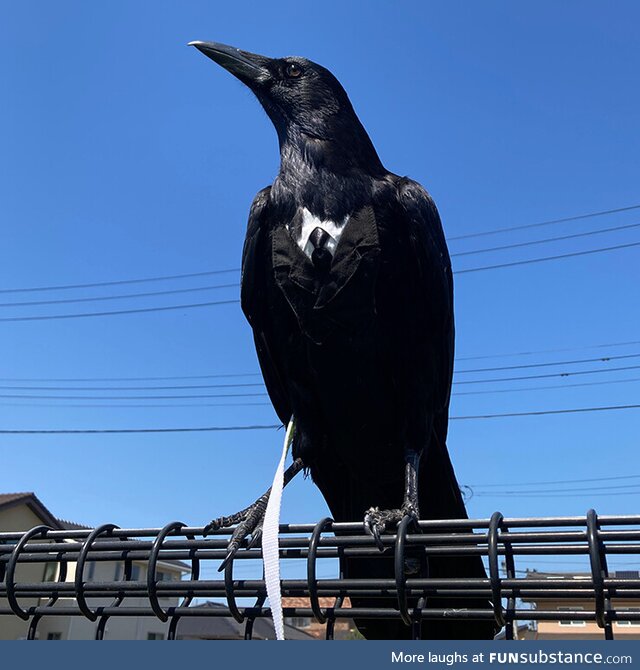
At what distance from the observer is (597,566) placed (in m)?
1.16

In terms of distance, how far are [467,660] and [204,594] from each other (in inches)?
24.0

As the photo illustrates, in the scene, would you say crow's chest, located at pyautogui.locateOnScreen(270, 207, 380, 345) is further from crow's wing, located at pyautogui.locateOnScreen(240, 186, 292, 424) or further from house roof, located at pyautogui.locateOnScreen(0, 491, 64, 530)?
house roof, located at pyautogui.locateOnScreen(0, 491, 64, 530)

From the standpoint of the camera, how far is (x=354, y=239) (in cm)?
265

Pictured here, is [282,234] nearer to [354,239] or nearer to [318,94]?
[354,239]

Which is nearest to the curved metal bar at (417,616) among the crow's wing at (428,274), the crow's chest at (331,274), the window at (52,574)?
the window at (52,574)

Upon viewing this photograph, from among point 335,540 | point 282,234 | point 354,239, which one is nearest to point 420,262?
point 354,239

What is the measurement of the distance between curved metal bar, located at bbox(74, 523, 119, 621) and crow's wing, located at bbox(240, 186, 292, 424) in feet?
5.23

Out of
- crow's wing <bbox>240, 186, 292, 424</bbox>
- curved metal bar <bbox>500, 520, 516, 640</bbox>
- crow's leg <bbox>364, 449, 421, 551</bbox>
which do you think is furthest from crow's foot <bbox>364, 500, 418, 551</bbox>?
crow's wing <bbox>240, 186, 292, 424</bbox>

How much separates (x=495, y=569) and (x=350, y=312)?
1.55 m

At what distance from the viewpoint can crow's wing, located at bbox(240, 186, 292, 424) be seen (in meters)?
3.06

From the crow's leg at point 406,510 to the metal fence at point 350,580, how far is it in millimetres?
241

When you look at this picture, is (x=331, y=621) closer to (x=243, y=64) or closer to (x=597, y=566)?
(x=597, y=566)

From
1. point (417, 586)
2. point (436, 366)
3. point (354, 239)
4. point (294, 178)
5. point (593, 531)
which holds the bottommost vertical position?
point (417, 586)

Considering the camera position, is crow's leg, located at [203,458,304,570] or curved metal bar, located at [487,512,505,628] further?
crow's leg, located at [203,458,304,570]
